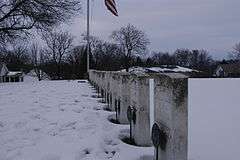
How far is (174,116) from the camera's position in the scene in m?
4.67

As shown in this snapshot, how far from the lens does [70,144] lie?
648 centimetres

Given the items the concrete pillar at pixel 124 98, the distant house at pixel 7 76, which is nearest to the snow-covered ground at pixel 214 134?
the concrete pillar at pixel 124 98

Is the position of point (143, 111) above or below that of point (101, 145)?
above

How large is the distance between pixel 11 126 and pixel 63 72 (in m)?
57.9

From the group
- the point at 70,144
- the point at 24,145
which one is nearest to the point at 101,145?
the point at 70,144

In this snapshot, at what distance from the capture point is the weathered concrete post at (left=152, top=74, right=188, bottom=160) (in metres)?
4.62

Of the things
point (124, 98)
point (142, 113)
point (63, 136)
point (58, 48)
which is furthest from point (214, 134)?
point (58, 48)

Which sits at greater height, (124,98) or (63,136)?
(124,98)

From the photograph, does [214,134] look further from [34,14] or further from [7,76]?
[7,76]

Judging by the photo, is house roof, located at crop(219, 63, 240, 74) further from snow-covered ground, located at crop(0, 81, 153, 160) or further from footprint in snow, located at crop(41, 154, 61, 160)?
footprint in snow, located at crop(41, 154, 61, 160)

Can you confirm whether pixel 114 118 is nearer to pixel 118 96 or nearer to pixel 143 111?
pixel 118 96

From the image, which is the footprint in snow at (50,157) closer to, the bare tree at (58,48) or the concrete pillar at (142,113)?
the concrete pillar at (142,113)

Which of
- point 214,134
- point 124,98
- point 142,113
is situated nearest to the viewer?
point 142,113

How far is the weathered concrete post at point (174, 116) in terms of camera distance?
4.62m
